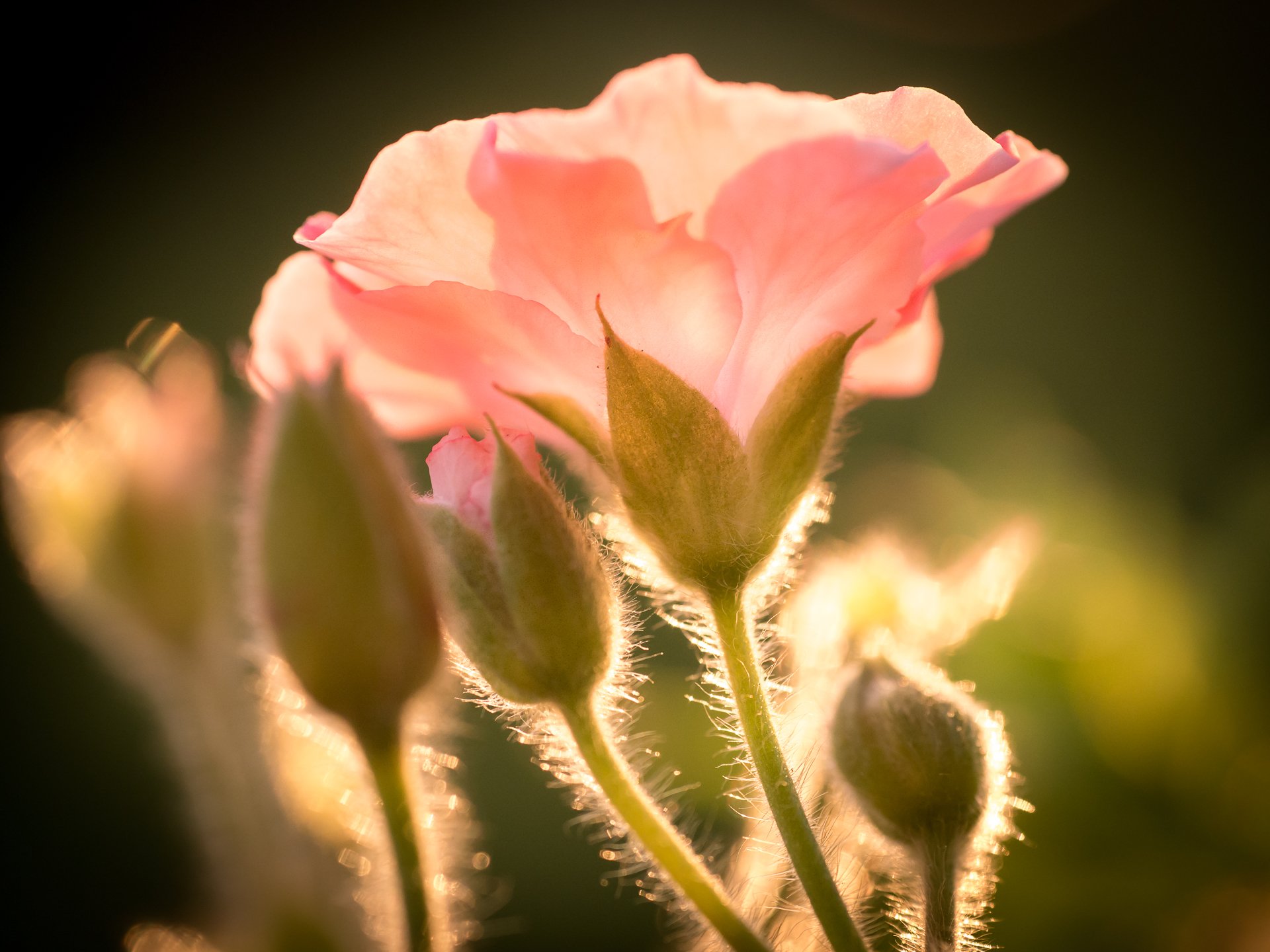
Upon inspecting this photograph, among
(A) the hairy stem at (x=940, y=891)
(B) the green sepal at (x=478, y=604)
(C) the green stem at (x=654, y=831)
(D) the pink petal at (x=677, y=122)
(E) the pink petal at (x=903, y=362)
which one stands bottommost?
(A) the hairy stem at (x=940, y=891)

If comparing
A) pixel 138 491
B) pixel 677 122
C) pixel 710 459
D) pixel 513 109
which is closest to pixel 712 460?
pixel 710 459

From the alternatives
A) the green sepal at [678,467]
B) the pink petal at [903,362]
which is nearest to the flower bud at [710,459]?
the green sepal at [678,467]

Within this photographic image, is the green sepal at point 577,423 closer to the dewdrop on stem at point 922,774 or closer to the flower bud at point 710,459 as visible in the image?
the flower bud at point 710,459

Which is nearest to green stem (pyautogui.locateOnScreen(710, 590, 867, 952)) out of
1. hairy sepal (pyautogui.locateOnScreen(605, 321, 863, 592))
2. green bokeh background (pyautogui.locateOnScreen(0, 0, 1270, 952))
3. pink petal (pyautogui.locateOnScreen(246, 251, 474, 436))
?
hairy sepal (pyautogui.locateOnScreen(605, 321, 863, 592))

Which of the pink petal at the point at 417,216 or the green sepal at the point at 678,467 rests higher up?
the pink petal at the point at 417,216

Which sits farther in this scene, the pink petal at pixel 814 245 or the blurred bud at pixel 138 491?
the blurred bud at pixel 138 491
